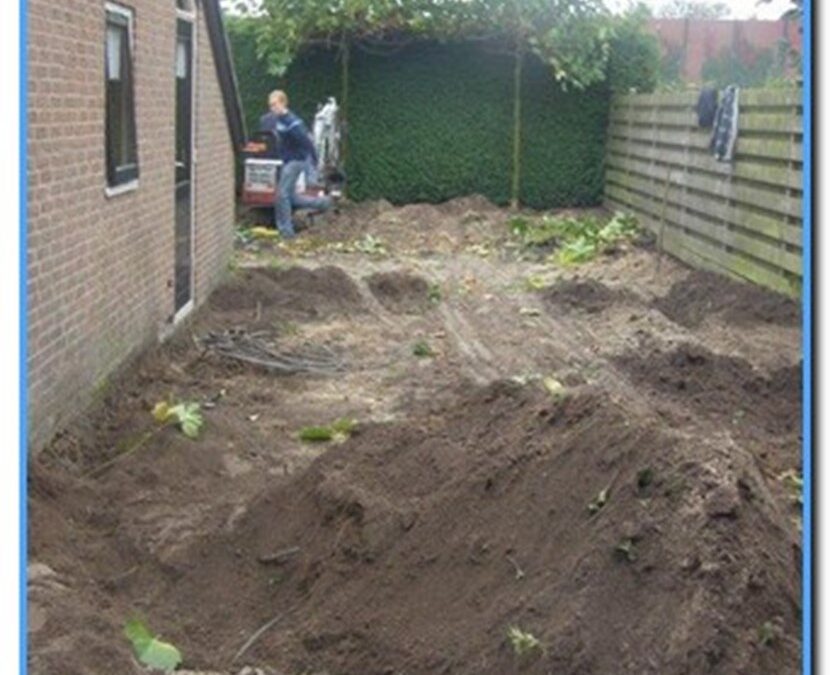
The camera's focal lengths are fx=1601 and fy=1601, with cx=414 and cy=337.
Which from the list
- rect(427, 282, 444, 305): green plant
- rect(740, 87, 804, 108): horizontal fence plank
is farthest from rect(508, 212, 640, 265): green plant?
rect(740, 87, 804, 108): horizontal fence plank

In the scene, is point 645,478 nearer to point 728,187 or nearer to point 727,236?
point 727,236

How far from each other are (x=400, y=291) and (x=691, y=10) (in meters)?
3.97

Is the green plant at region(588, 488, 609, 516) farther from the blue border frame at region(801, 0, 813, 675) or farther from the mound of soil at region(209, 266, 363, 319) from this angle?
the mound of soil at region(209, 266, 363, 319)

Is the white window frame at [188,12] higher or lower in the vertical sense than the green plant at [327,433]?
higher

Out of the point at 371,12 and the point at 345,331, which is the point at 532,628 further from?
the point at 371,12

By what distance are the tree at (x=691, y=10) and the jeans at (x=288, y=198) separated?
15.4ft

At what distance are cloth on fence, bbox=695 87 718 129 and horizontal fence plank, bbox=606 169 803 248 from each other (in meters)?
0.66

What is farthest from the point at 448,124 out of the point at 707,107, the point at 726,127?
the point at 726,127

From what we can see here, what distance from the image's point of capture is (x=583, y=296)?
13547mm

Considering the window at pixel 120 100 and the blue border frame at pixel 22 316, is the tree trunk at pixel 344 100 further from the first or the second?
the blue border frame at pixel 22 316

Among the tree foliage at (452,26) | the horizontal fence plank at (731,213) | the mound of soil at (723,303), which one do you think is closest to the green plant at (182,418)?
the horizontal fence plank at (731,213)

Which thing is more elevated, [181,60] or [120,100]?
[181,60]

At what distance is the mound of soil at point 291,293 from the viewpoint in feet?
43.8

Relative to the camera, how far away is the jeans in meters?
18.9
